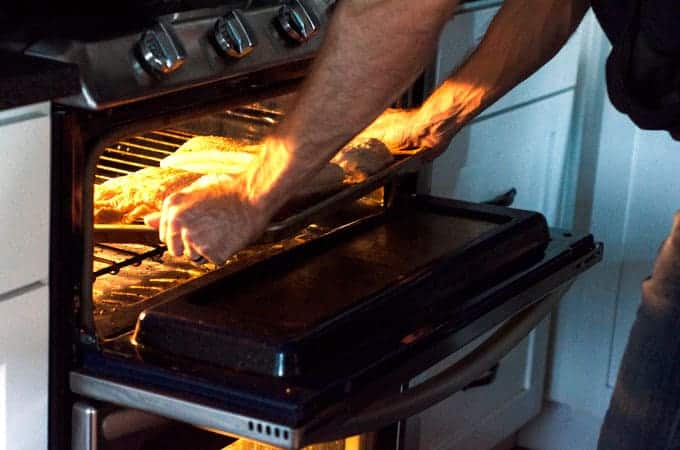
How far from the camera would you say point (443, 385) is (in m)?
1.42

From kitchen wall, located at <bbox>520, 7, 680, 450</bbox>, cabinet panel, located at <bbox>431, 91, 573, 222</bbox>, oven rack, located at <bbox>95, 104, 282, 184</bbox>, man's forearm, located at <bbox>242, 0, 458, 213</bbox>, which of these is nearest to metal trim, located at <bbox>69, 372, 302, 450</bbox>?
man's forearm, located at <bbox>242, 0, 458, 213</bbox>

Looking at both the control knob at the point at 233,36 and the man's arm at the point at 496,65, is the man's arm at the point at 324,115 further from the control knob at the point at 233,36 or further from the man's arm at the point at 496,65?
the man's arm at the point at 496,65

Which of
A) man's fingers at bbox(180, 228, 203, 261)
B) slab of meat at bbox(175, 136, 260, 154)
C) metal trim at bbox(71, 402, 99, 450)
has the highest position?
slab of meat at bbox(175, 136, 260, 154)

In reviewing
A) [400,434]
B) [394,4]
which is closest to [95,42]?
[394,4]

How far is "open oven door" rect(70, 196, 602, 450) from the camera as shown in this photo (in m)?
1.21

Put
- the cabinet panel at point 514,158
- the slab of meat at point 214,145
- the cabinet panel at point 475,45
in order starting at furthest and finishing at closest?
the cabinet panel at point 514,158, the cabinet panel at point 475,45, the slab of meat at point 214,145

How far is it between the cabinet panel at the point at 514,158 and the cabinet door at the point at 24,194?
2.60 ft

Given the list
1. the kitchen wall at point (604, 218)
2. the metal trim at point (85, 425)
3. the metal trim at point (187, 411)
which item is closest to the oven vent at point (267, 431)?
the metal trim at point (187, 411)

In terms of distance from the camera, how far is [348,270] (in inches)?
58.2

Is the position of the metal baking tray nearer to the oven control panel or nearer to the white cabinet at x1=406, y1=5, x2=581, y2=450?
the oven control panel

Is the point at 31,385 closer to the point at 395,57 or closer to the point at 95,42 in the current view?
the point at 95,42

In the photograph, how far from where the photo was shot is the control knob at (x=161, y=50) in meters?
1.27

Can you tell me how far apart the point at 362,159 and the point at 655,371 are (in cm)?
43

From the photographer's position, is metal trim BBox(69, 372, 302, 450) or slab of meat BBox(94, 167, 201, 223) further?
slab of meat BBox(94, 167, 201, 223)
